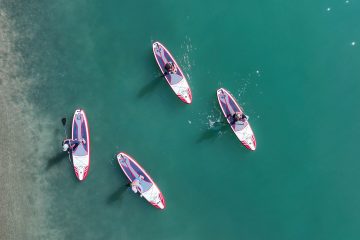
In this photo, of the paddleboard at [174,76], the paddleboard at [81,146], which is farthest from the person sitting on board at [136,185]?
the paddleboard at [174,76]

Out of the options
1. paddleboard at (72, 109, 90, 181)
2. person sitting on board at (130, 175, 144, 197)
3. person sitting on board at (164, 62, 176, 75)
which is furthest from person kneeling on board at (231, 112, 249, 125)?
paddleboard at (72, 109, 90, 181)

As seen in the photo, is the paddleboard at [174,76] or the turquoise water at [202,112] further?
the paddleboard at [174,76]

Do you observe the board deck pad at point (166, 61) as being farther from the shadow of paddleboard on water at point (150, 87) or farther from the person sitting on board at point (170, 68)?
the shadow of paddleboard on water at point (150, 87)

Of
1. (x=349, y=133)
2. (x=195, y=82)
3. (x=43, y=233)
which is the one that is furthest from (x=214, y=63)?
(x=43, y=233)

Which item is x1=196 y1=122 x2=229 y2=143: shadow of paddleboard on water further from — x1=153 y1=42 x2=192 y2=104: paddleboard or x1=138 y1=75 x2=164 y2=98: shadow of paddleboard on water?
x1=138 y1=75 x2=164 y2=98: shadow of paddleboard on water

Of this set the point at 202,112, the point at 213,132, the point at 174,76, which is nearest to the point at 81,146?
the point at 174,76
